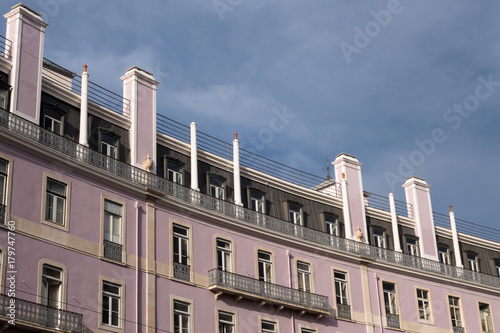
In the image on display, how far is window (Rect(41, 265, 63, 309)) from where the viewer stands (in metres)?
31.5

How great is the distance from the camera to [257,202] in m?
43.3

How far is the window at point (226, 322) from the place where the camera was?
38.1m

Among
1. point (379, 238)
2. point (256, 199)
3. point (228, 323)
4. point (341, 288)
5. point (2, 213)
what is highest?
point (256, 199)

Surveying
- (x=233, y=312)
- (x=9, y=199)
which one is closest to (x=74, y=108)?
(x=9, y=199)

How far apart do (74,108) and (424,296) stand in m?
24.1

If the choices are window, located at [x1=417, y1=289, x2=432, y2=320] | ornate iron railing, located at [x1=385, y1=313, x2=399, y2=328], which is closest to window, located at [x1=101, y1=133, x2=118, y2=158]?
ornate iron railing, located at [x1=385, y1=313, x2=399, y2=328]

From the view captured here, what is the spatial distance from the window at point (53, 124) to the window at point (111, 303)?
6926mm

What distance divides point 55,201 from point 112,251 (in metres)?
3.34

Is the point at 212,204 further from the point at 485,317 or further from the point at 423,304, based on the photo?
the point at 485,317

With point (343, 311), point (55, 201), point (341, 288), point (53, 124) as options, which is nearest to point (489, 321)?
point (341, 288)

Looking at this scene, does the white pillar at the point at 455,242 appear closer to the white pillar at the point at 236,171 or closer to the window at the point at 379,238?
the window at the point at 379,238

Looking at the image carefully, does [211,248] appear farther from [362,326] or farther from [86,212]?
[362,326]

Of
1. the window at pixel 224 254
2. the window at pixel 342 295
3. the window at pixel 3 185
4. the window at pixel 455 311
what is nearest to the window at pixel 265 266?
the window at pixel 224 254

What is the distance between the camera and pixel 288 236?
140 ft
